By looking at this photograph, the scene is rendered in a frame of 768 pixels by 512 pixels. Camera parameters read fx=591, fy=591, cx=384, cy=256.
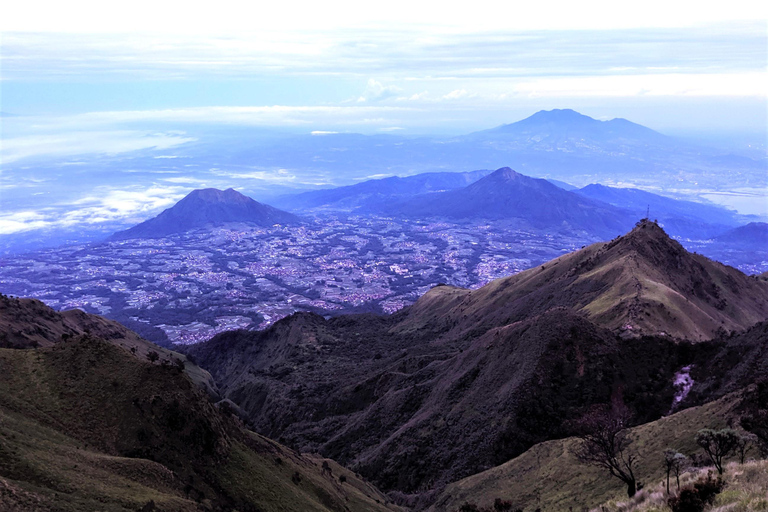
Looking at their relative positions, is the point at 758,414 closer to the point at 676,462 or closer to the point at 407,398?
the point at 676,462

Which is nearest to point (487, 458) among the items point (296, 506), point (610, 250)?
point (296, 506)

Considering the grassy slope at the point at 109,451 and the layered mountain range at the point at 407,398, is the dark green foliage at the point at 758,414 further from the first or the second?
the grassy slope at the point at 109,451

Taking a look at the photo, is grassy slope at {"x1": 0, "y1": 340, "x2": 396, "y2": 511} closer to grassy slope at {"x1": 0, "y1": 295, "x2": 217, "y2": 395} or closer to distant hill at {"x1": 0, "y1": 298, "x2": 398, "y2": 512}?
distant hill at {"x1": 0, "y1": 298, "x2": 398, "y2": 512}

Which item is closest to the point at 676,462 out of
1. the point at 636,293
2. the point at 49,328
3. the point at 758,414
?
the point at 758,414

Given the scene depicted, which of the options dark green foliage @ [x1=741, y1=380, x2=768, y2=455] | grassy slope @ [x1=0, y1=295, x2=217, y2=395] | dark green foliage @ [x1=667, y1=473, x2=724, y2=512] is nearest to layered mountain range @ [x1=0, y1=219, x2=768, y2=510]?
grassy slope @ [x1=0, y1=295, x2=217, y2=395]

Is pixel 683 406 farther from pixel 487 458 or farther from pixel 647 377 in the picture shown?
pixel 487 458

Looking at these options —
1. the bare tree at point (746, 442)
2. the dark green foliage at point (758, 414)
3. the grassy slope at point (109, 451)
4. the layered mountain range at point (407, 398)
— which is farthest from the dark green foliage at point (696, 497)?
the grassy slope at point (109, 451)
